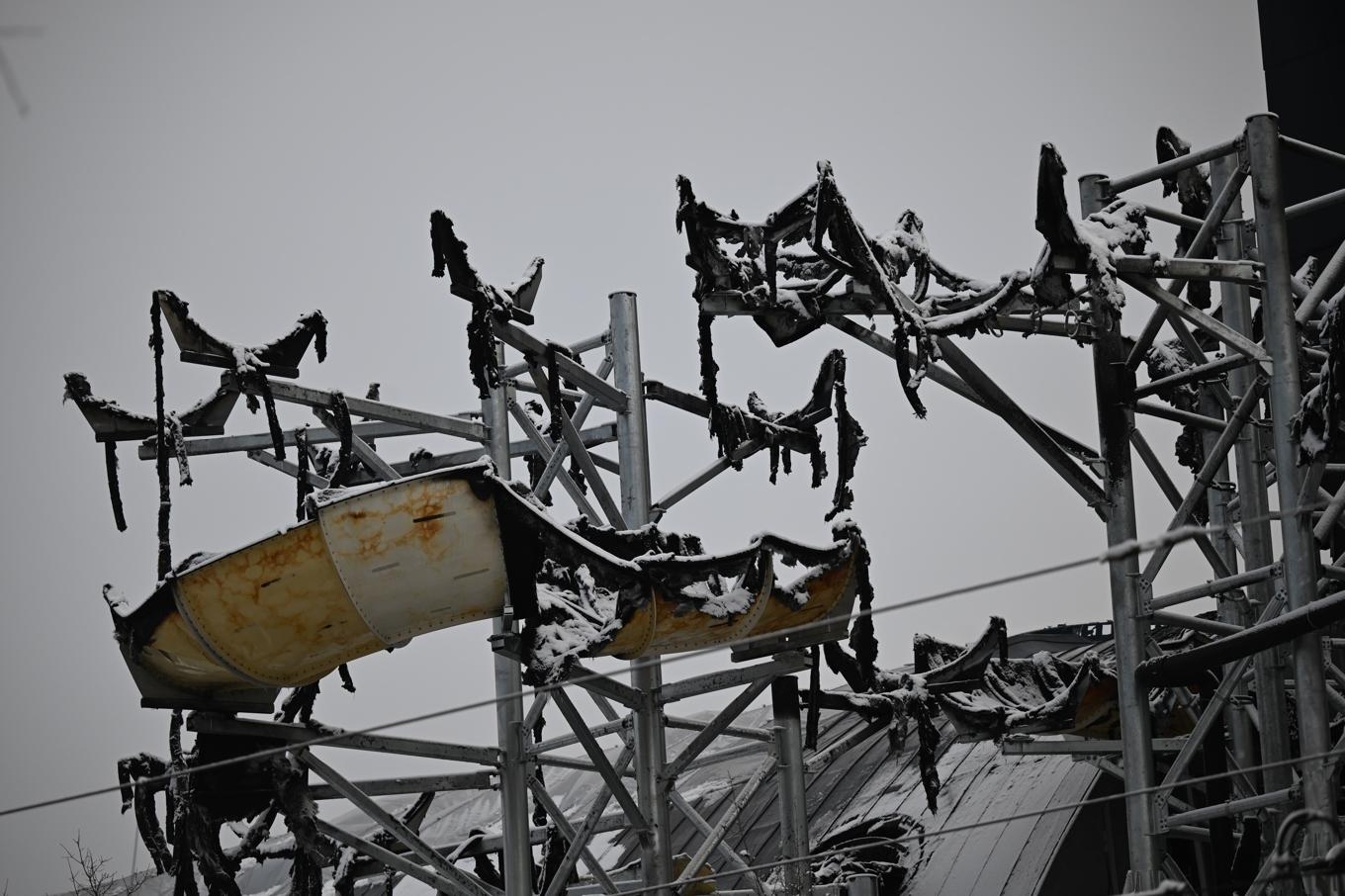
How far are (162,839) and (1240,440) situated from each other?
9.91 metres

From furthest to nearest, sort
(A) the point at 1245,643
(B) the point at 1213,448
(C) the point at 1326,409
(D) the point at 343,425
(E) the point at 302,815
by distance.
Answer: (D) the point at 343,425, (E) the point at 302,815, (B) the point at 1213,448, (A) the point at 1245,643, (C) the point at 1326,409

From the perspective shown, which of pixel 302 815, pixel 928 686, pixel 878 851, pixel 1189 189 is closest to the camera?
pixel 302 815

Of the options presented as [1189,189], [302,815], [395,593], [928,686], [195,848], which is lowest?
[195,848]

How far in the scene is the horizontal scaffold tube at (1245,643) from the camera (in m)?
11.6

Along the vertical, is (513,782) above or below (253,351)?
below

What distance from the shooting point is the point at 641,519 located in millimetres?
16547

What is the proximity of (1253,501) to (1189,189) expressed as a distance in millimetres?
2980

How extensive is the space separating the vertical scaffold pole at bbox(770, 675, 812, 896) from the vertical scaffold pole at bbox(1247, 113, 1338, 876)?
5.01 meters

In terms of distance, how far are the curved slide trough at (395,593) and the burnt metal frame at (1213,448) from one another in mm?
2450

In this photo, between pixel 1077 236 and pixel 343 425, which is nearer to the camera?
Answer: pixel 1077 236

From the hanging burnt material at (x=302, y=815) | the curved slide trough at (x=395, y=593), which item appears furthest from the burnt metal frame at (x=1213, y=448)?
the hanging burnt material at (x=302, y=815)

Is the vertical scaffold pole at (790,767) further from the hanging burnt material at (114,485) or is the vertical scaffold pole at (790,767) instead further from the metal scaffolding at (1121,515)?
the hanging burnt material at (114,485)

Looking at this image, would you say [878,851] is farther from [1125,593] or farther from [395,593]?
[395,593]

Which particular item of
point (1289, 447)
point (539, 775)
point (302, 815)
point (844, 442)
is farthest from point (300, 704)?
point (1289, 447)
